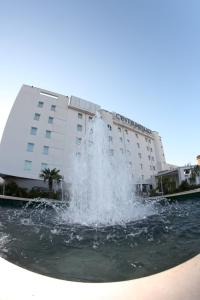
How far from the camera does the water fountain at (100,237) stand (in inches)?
32.7

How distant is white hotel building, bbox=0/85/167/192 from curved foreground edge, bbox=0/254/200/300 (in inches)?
22.0

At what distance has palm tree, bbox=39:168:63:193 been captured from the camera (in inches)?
44.2

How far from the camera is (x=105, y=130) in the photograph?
1454 millimetres

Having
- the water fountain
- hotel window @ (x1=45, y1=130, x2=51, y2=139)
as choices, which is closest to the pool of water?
the water fountain

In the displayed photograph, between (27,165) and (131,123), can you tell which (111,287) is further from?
(27,165)

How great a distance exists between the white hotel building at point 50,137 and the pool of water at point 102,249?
0.74 ft

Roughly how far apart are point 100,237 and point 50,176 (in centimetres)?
55

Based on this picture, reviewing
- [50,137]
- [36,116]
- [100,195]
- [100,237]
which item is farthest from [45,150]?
[100,195]

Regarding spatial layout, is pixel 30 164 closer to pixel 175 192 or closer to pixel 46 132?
pixel 46 132

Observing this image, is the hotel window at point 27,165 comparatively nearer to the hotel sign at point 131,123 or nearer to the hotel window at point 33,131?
the hotel window at point 33,131

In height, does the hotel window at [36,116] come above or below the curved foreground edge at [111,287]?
above

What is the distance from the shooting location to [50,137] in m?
1.21

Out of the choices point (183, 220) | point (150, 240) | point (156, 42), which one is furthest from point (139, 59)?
point (150, 240)

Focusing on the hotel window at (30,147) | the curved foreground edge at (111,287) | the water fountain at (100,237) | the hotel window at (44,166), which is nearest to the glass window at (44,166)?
the hotel window at (44,166)
